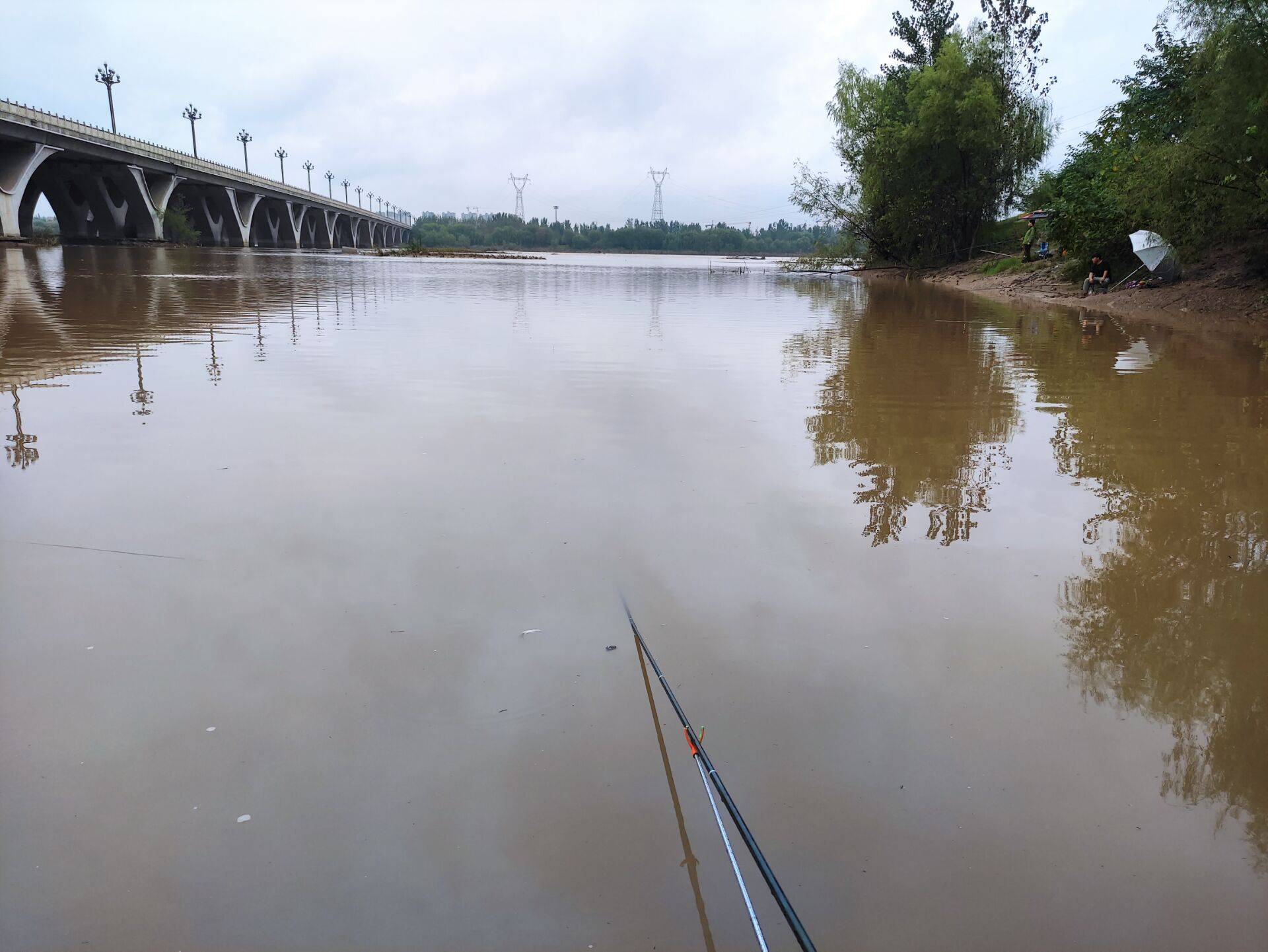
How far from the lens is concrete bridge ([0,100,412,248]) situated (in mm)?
43500

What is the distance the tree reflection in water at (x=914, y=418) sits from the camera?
16.7 feet

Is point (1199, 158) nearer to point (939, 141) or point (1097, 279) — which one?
point (1097, 279)

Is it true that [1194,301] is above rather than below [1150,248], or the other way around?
below

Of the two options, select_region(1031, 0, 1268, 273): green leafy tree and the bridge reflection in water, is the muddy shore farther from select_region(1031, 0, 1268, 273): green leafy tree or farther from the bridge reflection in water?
the bridge reflection in water

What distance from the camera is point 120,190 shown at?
5969 cm

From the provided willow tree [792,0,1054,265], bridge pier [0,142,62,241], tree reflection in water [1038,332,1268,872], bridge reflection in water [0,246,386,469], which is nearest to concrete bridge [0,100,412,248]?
bridge pier [0,142,62,241]

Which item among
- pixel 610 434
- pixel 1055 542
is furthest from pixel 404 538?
pixel 1055 542

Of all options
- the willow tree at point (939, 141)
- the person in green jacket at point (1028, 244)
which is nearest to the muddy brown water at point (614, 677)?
the person in green jacket at point (1028, 244)

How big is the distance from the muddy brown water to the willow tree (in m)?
33.8

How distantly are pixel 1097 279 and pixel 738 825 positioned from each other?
22.9 m

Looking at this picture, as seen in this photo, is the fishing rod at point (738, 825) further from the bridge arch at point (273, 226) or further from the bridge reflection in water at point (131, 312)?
the bridge arch at point (273, 226)

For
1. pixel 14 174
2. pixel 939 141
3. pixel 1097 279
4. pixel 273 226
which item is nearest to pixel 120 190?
pixel 14 174

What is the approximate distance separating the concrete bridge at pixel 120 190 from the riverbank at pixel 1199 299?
152ft

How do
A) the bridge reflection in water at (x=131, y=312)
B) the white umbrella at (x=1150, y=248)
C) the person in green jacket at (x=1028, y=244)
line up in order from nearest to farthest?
the bridge reflection in water at (x=131, y=312), the white umbrella at (x=1150, y=248), the person in green jacket at (x=1028, y=244)
